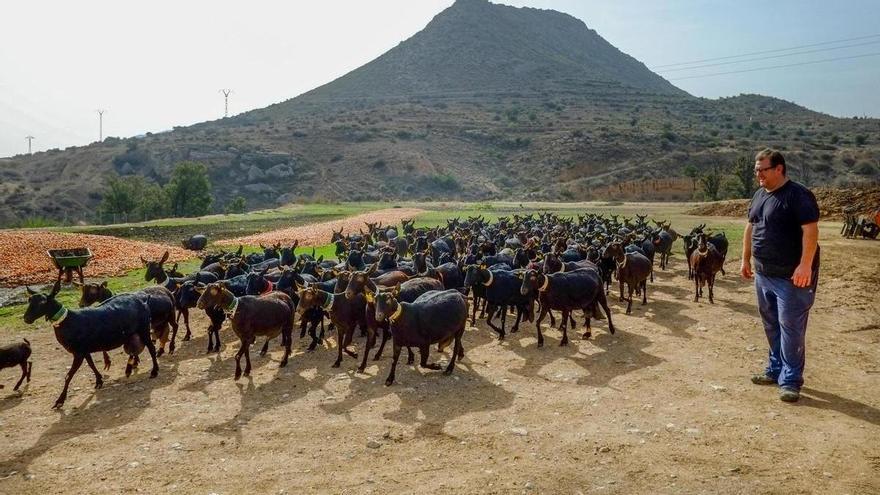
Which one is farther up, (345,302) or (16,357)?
(345,302)

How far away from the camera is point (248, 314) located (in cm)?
1066

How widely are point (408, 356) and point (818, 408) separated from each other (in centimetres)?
706

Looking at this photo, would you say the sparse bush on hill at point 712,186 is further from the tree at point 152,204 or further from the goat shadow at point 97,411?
the goat shadow at point 97,411

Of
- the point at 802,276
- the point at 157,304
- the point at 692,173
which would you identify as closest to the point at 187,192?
the point at 157,304

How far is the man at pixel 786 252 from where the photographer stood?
306 inches

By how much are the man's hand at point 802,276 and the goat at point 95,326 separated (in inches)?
433

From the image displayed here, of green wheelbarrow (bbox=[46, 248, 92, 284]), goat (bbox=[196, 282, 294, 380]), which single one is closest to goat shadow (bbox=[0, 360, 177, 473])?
goat (bbox=[196, 282, 294, 380])

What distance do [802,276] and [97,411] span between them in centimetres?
1094

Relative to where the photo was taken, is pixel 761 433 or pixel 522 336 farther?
pixel 522 336

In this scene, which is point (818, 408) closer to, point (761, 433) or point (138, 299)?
point (761, 433)

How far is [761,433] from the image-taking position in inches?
287

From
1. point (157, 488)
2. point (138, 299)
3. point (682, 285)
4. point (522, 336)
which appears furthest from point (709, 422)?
point (682, 285)

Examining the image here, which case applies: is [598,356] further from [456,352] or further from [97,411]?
[97,411]

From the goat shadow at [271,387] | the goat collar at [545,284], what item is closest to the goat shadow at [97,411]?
the goat shadow at [271,387]
